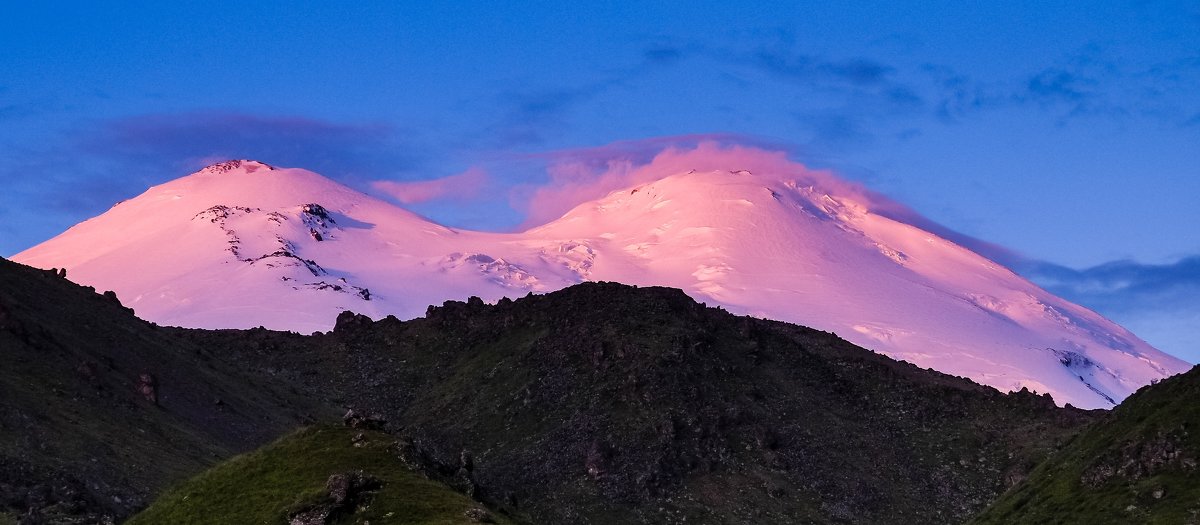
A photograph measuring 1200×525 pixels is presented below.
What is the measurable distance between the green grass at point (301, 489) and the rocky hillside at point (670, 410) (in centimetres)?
6152

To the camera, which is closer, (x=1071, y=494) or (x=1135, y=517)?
(x=1135, y=517)

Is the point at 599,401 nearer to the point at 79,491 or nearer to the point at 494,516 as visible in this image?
the point at 79,491

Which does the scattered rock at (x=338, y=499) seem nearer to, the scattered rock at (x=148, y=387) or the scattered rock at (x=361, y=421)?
the scattered rock at (x=361, y=421)

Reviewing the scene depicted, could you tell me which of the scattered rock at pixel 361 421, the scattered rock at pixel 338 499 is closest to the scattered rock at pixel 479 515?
the scattered rock at pixel 338 499

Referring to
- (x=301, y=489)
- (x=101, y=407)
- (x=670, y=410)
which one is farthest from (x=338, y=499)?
(x=670, y=410)

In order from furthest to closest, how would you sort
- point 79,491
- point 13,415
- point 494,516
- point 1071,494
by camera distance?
point 13,415 → point 79,491 → point 1071,494 → point 494,516

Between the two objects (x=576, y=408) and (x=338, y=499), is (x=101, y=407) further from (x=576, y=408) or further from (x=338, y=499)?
(x=338, y=499)

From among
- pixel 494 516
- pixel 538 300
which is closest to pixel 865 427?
pixel 538 300

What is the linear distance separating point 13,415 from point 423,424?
5431 centimetres

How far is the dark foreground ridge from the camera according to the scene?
124000mm

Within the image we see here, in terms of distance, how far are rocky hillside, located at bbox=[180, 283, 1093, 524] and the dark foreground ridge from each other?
285 mm

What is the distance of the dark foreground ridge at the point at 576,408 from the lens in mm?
124000

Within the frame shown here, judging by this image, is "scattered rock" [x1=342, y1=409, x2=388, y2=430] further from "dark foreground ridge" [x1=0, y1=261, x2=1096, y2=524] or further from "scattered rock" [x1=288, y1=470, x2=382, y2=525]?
"dark foreground ridge" [x1=0, y1=261, x2=1096, y2=524]

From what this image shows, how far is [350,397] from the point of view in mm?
171250
